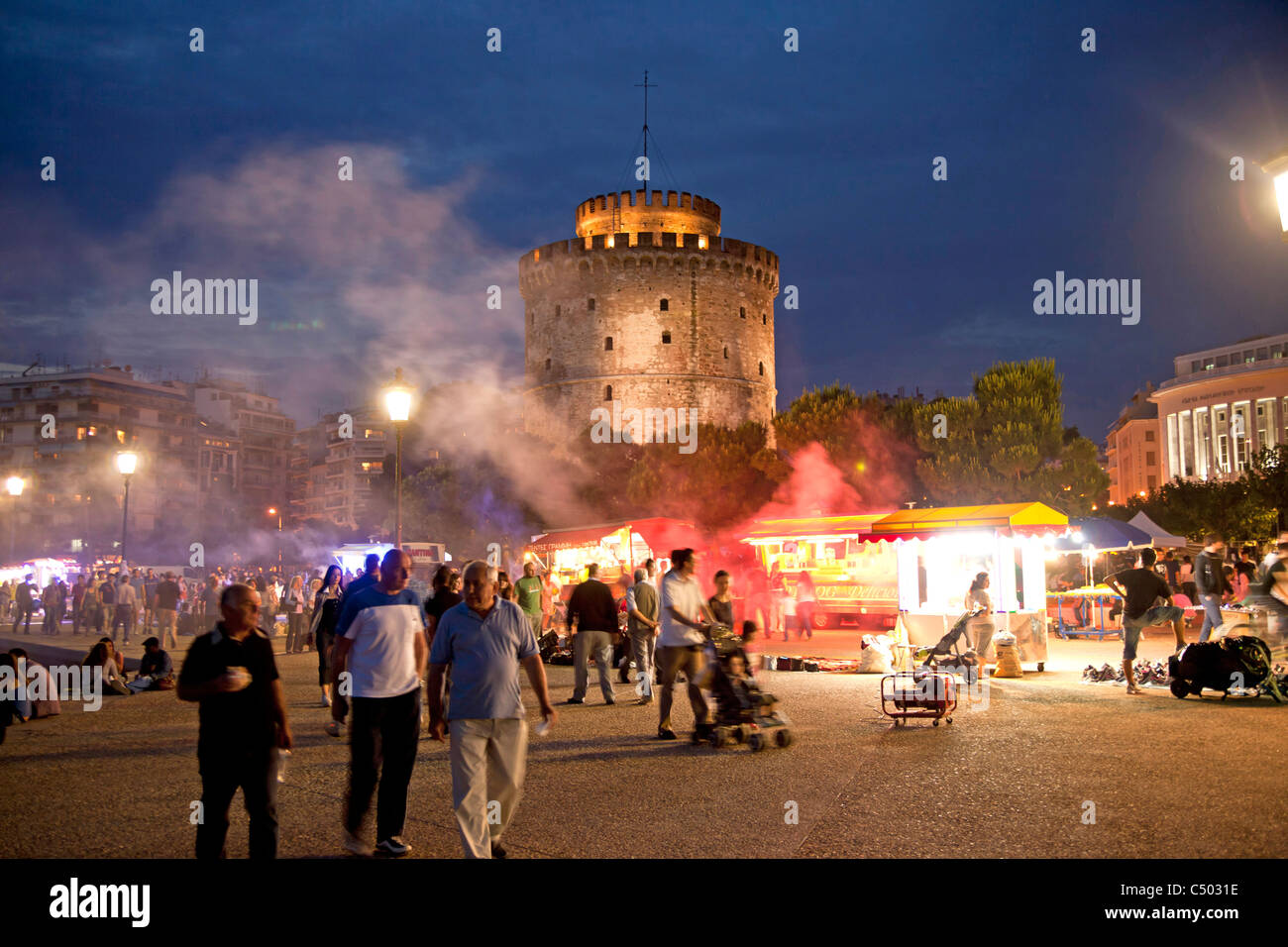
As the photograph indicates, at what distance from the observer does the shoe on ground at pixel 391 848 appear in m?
5.50

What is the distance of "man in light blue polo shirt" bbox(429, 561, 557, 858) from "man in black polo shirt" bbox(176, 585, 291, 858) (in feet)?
2.91

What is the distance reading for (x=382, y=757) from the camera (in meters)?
5.83

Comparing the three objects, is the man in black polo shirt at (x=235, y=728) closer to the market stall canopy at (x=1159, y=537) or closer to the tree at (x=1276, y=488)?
the market stall canopy at (x=1159, y=537)

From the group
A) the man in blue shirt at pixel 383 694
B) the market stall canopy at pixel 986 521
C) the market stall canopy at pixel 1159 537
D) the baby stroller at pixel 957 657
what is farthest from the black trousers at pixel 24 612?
the market stall canopy at pixel 1159 537

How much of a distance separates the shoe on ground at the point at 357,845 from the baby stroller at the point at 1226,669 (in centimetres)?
987

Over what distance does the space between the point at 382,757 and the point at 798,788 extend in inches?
122

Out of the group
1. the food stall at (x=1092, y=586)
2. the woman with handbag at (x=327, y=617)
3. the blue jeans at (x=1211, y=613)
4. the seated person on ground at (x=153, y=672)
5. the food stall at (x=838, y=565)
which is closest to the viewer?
the woman with handbag at (x=327, y=617)

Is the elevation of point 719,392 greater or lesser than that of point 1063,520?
greater

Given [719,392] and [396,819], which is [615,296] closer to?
[719,392]

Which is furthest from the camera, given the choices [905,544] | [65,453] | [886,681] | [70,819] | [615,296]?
[65,453]
